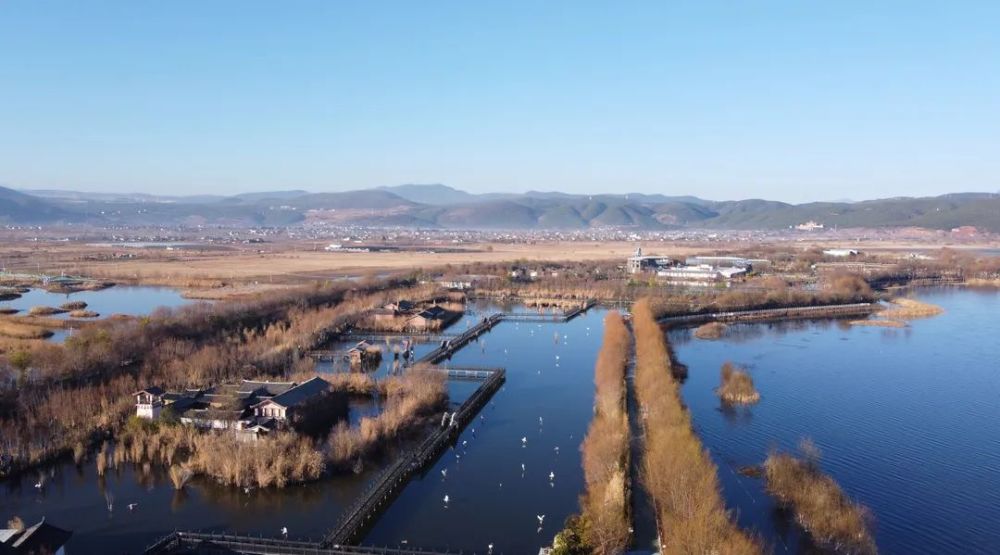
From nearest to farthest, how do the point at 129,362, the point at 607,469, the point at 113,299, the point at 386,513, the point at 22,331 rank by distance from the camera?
the point at 386,513
the point at 607,469
the point at 129,362
the point at 22,331
the point at 113,299

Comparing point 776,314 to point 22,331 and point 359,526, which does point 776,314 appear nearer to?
point 359,526

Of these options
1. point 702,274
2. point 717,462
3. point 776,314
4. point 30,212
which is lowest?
point 717,462

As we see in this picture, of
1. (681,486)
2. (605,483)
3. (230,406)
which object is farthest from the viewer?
(230,406)

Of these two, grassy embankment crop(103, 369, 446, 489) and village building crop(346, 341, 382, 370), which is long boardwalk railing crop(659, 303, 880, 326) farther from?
grassy embankment crop(103, 369, 446, 489)

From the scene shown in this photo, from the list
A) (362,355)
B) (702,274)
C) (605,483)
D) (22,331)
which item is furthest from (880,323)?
(22,331)

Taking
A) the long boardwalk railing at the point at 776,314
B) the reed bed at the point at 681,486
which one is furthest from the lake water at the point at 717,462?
the long boardwalk railing at the point at 776,314

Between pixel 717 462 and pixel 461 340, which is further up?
pixel 461 340
